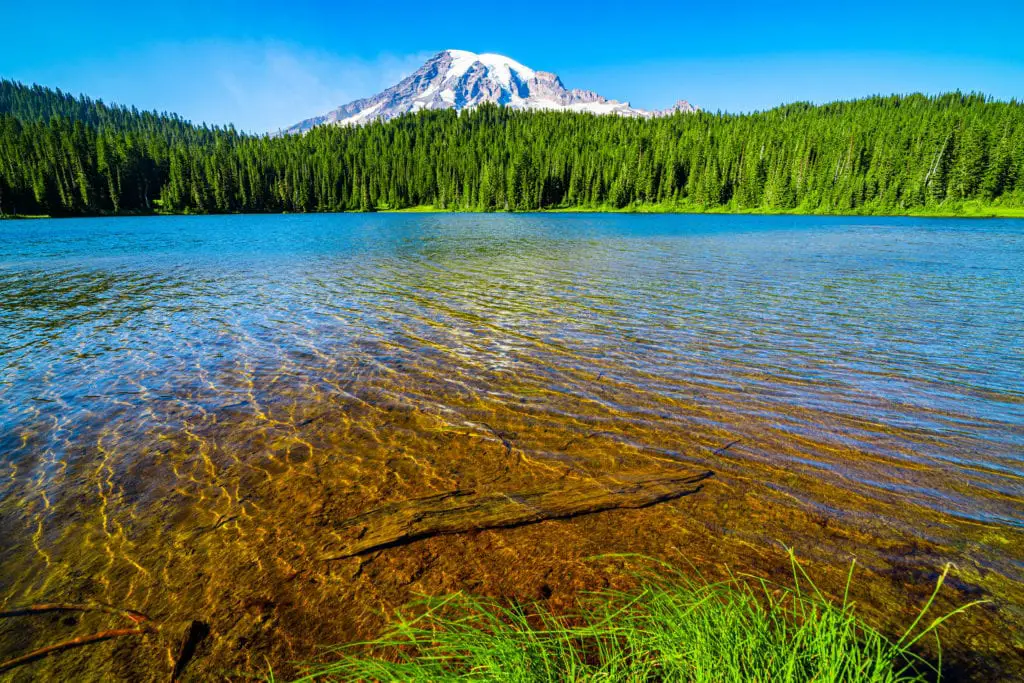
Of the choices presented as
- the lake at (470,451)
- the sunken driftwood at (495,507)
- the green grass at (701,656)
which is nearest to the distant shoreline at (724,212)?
the lake at (470,451)

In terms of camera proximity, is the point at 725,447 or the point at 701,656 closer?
the point at 701,656

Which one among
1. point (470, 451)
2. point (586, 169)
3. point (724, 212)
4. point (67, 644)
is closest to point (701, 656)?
point (470, 451)

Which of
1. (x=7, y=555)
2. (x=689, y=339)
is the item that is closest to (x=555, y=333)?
(x=689, y=339)

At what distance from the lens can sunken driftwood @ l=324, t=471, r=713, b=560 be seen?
4586 mm

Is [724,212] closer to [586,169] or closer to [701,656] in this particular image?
[586,169]

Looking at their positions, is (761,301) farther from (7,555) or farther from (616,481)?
(7,555)

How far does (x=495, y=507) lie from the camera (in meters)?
5.00

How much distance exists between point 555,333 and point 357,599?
888cm

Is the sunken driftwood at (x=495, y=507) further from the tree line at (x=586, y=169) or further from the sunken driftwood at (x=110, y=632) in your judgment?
the tree line at (x=586, y=169)

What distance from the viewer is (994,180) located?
9700 cm

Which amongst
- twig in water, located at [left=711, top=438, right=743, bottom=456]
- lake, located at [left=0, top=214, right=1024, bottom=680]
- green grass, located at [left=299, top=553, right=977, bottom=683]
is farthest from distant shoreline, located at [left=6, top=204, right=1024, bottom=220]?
green grass, located at [left=299, top=553, right=977, bottom=683]

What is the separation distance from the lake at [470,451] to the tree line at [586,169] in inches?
4975

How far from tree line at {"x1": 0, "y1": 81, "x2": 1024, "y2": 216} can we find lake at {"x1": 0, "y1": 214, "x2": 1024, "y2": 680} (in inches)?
4975

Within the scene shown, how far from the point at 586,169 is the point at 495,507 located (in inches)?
5785
